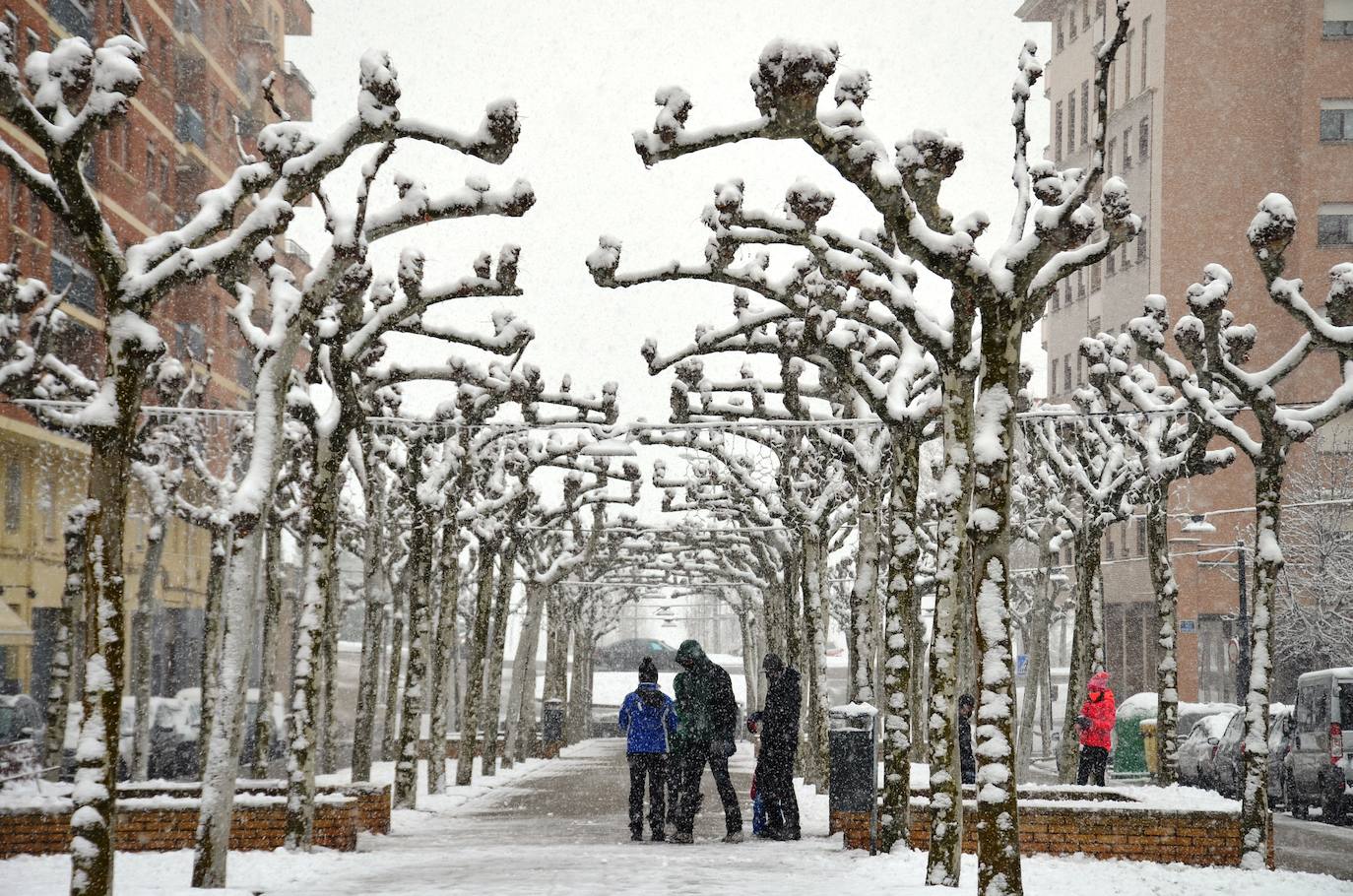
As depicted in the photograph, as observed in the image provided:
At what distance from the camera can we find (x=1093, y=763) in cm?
2205

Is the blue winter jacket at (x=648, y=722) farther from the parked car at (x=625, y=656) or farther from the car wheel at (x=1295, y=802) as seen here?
the parked car at (x=625, y=656)

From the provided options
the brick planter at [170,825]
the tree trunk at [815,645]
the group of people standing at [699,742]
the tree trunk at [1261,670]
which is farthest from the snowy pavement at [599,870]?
the tree trunk at [815,645]

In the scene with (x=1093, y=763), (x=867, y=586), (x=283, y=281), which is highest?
(x=283, y=281)

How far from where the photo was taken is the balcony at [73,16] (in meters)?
39.4

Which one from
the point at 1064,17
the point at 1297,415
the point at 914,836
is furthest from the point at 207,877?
the point at 1064,17

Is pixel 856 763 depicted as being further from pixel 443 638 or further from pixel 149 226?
pixel 149 226

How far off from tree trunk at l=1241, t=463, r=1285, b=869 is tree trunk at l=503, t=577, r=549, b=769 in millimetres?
23482

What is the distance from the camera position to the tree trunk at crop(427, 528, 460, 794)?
24562 millimetres

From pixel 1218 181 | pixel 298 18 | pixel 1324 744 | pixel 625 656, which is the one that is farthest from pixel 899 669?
pixel 625 656

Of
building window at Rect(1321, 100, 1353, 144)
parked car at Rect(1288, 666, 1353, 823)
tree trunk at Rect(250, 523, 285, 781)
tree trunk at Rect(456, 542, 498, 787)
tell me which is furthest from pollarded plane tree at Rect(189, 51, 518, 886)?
building window at Rect(1321, 100, 1353, 144)

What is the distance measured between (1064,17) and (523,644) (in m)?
41.9

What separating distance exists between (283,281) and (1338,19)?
2033 inches

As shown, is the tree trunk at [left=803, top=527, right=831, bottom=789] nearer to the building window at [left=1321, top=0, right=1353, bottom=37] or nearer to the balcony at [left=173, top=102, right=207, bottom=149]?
the balcony at [left=173, top=102, right=207, bottom=149]

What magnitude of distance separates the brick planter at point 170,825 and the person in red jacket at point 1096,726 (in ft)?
31.0
